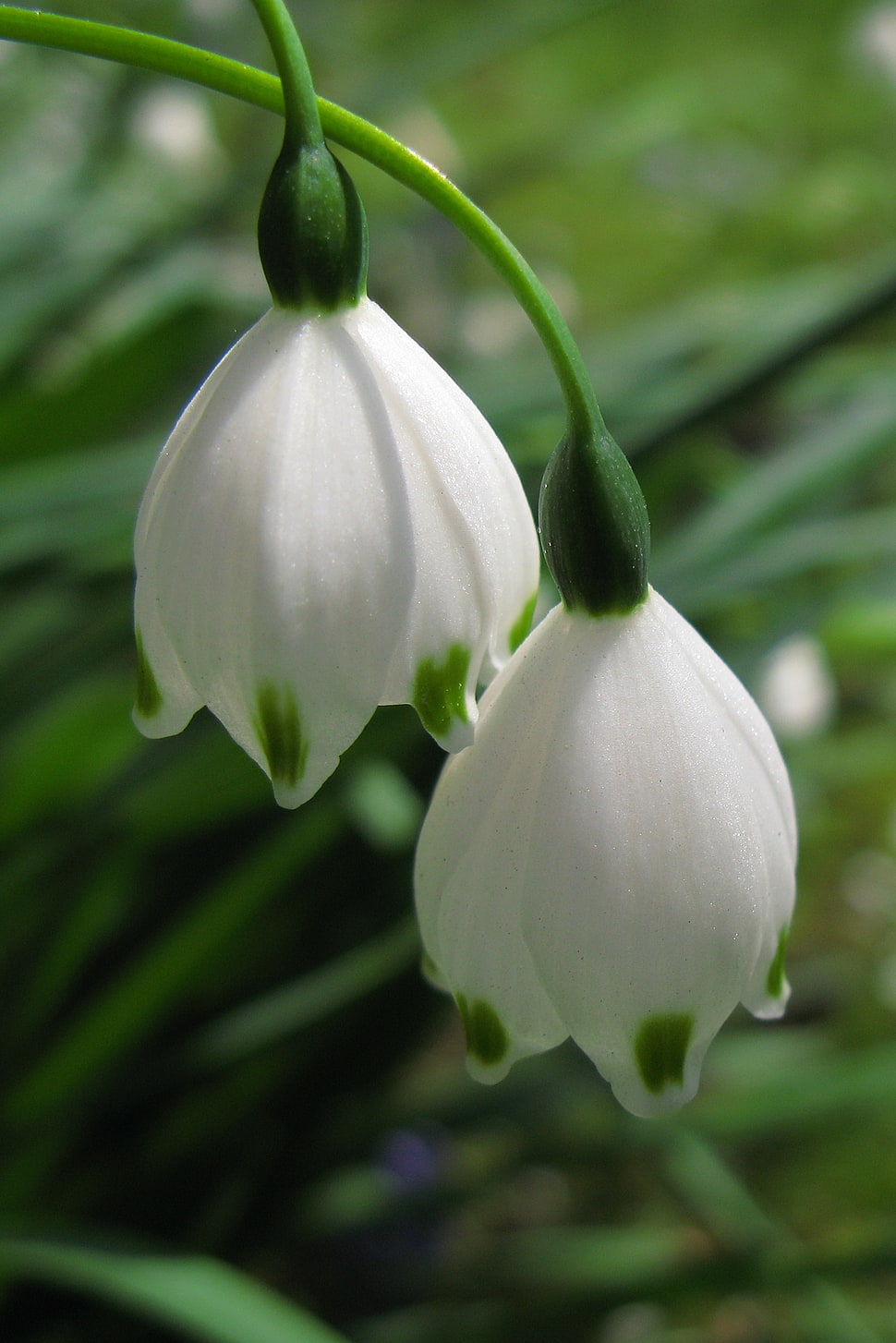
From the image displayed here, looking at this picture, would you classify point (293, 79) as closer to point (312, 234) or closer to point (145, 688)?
point (312, 234)

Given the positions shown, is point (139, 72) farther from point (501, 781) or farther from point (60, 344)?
point (501, 781)

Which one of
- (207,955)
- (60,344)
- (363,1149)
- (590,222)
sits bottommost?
(590,222)

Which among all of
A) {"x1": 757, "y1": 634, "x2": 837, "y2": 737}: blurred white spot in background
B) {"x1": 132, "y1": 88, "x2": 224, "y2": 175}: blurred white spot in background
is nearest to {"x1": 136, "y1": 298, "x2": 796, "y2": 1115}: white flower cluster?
{"x1": 757, "y1": 634, "x2": 837, "y2": 737}: blurred white spot in background

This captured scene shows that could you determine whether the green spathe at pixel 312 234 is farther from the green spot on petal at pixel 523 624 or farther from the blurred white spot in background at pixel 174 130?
the blurred white spot in background at pixel 174 130

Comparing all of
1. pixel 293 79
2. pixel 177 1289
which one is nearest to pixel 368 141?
pixel 293 79

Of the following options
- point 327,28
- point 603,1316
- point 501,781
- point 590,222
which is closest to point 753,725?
point 501,781

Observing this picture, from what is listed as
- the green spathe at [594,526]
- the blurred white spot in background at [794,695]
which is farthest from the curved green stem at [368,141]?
the blurred white spot in background at [794,695]
